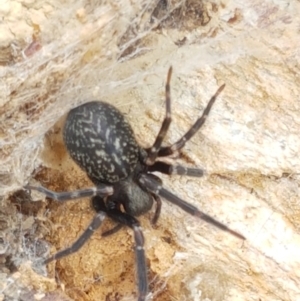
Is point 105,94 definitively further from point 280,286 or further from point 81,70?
point 280,286

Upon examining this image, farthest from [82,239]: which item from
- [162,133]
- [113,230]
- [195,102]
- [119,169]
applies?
[195,102]

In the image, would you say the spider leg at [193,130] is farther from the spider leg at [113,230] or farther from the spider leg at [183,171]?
the spider leg at [113,230]

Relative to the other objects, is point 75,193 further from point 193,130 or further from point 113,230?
point 193,130

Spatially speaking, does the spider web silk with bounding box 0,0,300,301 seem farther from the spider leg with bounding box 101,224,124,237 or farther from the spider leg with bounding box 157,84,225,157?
the spider leg with bounding box 101,224,124,237

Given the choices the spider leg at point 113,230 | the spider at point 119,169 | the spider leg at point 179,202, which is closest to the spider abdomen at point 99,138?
the spider at point 119,169

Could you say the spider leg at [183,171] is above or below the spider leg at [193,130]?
below

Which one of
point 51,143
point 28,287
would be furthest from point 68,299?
point 51,143
